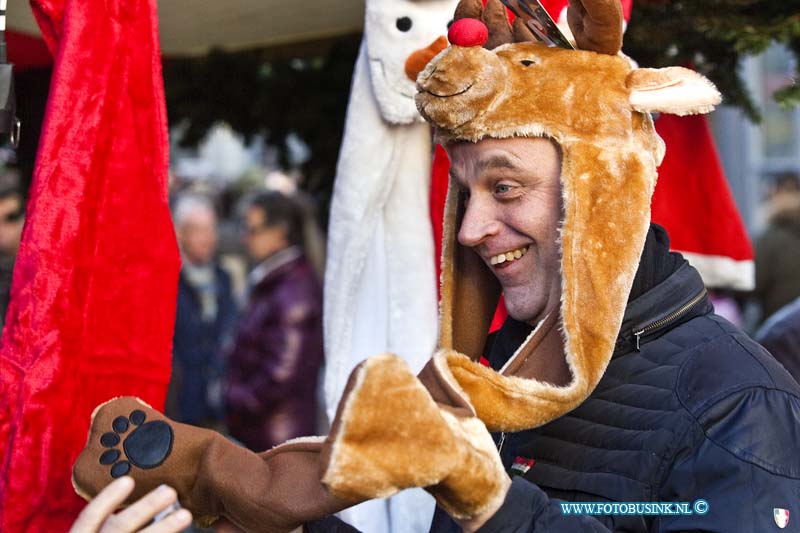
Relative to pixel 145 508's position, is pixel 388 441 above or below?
above

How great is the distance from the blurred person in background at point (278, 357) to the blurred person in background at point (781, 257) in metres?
2.85

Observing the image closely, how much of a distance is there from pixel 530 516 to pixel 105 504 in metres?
0.67

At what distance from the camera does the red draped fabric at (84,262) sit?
70.5 inches

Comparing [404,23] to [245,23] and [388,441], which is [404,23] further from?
[388,441]

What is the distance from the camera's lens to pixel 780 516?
1.57 metres

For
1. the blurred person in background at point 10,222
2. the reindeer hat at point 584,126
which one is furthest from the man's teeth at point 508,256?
the blurred person in background at point 10,222

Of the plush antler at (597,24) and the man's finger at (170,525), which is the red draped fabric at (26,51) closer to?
the plush antler at (597,24)

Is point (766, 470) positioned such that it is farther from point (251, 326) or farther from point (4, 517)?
point (251, 326)

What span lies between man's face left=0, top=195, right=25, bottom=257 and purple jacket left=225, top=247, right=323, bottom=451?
1250 mm

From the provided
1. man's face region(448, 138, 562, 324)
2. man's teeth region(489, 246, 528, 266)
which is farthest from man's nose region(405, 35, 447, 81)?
man's teeth region(489, 246, 528, 266)

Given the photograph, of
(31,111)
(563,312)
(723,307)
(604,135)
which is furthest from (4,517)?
(723,307)

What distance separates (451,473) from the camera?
1421mm

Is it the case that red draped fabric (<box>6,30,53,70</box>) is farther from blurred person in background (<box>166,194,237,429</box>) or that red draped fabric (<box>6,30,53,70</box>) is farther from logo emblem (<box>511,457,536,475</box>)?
blurred person in background (<box>166,194,237,429</box>)

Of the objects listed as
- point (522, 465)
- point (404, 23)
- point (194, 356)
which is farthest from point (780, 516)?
point (194, 356)
